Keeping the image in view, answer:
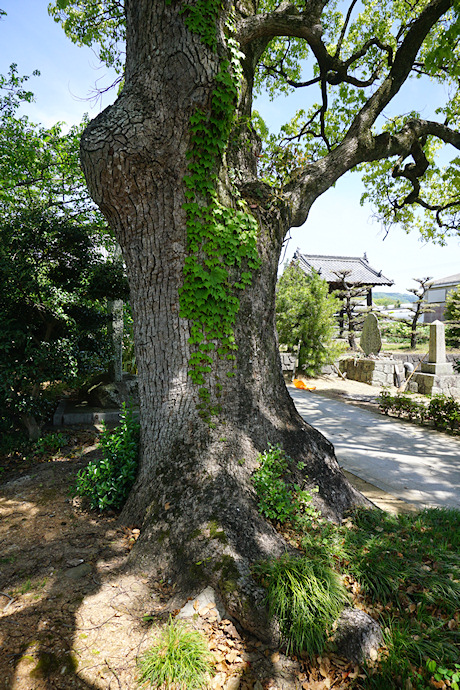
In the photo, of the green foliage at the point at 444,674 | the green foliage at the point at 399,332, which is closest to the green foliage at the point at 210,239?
the green foliage at the point at 444,674

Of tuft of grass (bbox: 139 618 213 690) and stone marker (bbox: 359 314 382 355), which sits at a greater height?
stone marker (bbox: 359 314 382 355)

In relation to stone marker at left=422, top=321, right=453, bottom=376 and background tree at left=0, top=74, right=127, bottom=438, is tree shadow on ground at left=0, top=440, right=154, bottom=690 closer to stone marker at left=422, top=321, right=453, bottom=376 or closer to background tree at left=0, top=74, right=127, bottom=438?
background tree at left=0, top=74, right=127, bottom=438

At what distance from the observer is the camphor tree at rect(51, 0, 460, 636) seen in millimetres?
2686

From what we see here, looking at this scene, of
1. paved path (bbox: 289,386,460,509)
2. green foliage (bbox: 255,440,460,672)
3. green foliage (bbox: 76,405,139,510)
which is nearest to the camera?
green foliage (bbox: 255,440,460,672)

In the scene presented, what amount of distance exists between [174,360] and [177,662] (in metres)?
1.90

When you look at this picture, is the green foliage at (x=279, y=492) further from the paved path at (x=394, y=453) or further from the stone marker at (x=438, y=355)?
the stone marker at (x=438, y=355)

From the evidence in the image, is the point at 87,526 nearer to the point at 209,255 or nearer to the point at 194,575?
the point at 194,575

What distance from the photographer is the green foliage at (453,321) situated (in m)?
18.6

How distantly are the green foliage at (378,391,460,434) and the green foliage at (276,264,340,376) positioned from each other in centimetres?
392

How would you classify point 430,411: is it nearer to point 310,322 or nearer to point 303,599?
point 310,322

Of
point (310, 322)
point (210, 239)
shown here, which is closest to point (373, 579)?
point (210, 239)

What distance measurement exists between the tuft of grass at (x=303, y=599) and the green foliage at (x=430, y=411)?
19.8ft

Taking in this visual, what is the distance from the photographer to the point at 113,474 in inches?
133

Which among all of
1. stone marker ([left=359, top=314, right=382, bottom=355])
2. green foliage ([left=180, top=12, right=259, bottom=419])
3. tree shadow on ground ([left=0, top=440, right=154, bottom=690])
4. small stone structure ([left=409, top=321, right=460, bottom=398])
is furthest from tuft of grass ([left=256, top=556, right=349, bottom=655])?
stone marker ([left=359, top=314, right=382, bottom=355])
